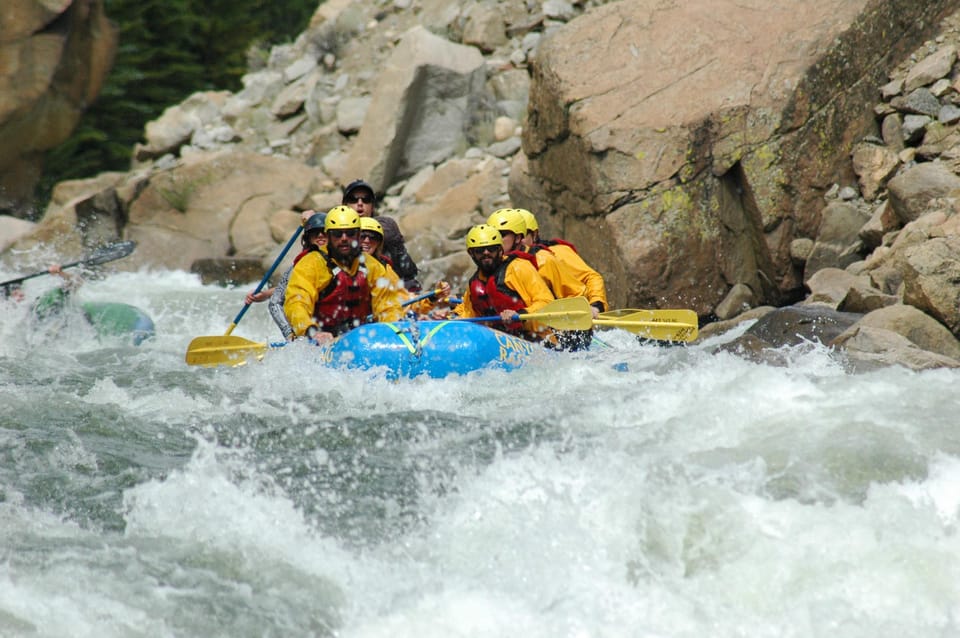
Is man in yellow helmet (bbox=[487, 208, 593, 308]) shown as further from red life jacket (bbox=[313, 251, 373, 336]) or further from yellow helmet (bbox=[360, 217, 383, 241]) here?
red life jacket (bbox=[313, 251, 373, 336])

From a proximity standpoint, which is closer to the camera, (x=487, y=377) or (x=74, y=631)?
(x=74, y=631)

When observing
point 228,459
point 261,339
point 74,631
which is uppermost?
point 74,631

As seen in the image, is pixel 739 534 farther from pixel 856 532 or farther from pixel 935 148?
pixel 935 148

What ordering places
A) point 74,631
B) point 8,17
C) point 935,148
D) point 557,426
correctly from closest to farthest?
point 74,631 < point 557,426 < point 935,148 < point 8,17

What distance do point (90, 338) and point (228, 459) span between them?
4.47 metres

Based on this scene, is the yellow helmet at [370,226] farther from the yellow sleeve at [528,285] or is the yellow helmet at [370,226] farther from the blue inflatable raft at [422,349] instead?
the yellow sleeve at [528,285]

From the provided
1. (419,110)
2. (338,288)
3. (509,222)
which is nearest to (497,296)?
(509,222)

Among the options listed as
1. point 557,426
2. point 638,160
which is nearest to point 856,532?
point 557,426

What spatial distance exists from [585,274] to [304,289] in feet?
6.83

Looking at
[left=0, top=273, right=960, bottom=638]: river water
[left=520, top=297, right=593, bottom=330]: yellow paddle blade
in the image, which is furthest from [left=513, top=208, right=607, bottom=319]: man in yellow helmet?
[left=0, top=273, right=960, bottom=638]: river water

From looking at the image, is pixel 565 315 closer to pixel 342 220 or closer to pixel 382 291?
pixel 382 291

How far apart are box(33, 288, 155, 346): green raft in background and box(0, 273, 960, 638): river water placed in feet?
10.1

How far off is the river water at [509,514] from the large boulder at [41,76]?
1279cm

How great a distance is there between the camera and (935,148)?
28.9 ft
